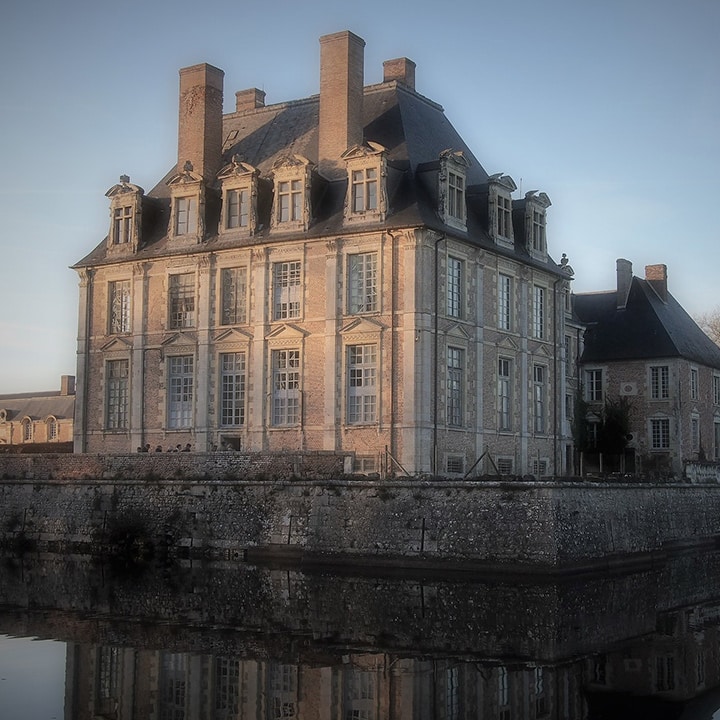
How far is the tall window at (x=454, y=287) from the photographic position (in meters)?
30.0

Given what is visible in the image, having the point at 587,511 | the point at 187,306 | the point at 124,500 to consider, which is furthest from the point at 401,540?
the point at 187,306

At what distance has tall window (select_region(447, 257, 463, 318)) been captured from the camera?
29969 mm

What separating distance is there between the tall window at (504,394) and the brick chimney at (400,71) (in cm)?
902

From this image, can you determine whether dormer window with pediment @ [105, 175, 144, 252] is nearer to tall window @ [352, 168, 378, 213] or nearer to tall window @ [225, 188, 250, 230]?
tall window @ [225, 188, 250, 230]

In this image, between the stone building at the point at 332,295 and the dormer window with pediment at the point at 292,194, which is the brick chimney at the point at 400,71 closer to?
the stone building at the point at 332,295

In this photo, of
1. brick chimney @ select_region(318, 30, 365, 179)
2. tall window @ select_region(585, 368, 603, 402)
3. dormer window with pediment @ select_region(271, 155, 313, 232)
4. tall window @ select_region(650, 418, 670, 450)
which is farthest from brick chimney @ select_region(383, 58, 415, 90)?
tall window @ select_region(650, 418, 670, 450)

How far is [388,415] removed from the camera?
28.8m

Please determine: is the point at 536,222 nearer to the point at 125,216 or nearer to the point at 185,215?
the point at 185,215

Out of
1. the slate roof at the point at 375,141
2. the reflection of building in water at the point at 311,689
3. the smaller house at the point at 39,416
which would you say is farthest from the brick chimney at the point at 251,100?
the smaller house at the point at 39,416

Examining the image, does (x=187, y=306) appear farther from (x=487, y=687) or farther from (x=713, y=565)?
(x=487, y=687)

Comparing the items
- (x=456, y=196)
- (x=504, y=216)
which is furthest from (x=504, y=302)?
(x=456, y=196)

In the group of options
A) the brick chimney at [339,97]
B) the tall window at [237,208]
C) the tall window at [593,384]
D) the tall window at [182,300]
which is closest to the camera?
the brick chimney at [339,97]

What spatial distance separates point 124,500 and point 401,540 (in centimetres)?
755

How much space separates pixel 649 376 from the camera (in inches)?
1711
